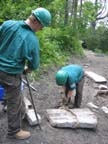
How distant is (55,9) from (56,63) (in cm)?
370

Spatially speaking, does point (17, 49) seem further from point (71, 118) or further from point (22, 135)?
point (71, 118)

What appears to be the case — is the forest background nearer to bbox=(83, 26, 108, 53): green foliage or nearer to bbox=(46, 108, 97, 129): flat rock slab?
bbox=(83, 26, 108, 53): green foliage

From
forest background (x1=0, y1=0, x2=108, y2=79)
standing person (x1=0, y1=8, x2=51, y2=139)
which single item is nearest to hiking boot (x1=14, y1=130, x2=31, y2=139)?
standing person (x1=0, y1=8, x2=51, y2=139)

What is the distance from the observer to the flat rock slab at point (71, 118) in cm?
544

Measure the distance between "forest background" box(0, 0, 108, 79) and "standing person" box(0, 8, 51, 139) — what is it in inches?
142

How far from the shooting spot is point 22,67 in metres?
4.60

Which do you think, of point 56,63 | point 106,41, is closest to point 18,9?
point 56,63

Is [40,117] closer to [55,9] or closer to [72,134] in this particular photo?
[72,134]

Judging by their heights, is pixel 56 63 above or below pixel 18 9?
below

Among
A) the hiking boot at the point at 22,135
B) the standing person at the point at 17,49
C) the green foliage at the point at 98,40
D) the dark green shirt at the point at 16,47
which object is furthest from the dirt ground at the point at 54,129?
the green foliage at the point at 98,40

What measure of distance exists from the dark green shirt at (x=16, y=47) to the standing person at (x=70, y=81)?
144 centimetres

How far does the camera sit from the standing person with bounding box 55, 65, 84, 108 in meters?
5.92

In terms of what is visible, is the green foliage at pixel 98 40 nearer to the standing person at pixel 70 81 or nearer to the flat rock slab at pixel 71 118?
the standing person at pixel 70 81

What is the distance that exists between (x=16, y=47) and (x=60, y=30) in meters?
10.2
